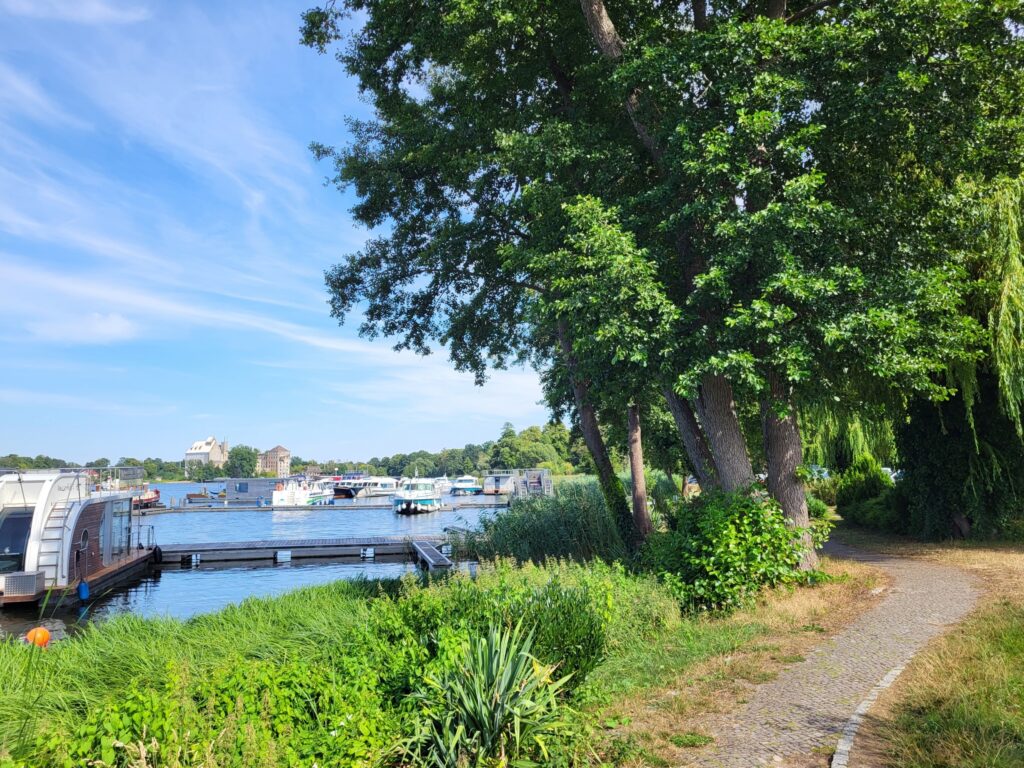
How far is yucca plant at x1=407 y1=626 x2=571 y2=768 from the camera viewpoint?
194 inches

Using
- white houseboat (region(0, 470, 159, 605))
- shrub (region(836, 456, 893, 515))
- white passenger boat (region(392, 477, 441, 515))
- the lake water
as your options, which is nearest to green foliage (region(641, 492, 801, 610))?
the lake water

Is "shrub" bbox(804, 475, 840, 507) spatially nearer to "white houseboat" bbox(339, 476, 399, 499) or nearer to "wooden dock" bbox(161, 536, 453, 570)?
"wooden dock" bbox(161, 536, 453, 570)

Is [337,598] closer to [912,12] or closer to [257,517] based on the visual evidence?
[912,12]

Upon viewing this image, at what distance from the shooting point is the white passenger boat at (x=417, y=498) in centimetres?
6881

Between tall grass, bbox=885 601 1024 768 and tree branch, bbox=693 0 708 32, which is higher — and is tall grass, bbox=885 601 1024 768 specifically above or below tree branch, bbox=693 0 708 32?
below

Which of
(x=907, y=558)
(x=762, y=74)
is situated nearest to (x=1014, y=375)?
(x=907, y=558)

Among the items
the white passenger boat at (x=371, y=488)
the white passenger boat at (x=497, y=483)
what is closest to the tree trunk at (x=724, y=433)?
the white passenger boat at (x=497, y=483)

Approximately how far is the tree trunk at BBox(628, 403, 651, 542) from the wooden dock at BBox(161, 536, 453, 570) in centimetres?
1391

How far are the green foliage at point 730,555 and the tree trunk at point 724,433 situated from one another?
3.08 feet

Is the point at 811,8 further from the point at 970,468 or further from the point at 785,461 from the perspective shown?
the point at 970,468

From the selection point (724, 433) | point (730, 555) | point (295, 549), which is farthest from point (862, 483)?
point (295, 549)

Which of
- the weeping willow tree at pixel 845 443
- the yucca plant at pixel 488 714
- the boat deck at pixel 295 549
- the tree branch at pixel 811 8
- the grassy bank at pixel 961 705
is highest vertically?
the tree branch at pixel 811 8

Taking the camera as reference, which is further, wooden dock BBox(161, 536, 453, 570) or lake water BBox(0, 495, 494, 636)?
wooden dock BBox(161, 536, 453, 570)

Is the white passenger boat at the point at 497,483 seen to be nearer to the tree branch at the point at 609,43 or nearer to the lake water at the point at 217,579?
the lake water at the point at 217,579
